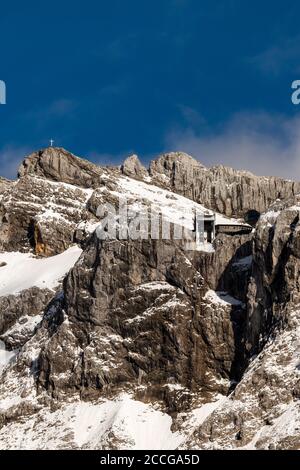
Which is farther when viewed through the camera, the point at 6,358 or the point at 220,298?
the point at 6,358

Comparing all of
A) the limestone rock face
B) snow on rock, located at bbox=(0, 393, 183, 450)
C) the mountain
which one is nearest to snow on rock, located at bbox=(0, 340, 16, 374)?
the mountain

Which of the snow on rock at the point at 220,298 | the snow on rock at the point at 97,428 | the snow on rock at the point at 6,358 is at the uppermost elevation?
the snow on rock at the point at 220,298

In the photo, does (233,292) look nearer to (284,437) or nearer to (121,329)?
(121,329)

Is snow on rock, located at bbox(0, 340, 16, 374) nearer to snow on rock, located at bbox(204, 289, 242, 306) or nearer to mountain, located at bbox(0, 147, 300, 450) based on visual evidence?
mountain, located at bbox(0, 147, 300, 450)

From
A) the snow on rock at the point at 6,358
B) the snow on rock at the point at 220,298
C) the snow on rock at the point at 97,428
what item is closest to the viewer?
the snow on rock at the point at 97,428

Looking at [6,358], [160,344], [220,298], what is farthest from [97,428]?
[6,358]

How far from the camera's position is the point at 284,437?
150 m

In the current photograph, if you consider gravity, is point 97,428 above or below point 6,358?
below

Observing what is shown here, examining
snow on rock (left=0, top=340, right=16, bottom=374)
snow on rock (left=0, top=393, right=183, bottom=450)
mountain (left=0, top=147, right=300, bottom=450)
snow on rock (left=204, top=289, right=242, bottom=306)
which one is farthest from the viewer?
snow on rock (left=0, top=340, right=16, bottom=374)

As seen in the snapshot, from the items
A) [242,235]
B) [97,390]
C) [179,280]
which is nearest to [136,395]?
[97,390]

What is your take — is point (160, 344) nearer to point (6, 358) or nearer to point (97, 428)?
point (97, 428)

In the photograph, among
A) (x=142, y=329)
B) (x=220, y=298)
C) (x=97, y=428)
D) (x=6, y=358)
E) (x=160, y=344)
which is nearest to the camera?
(x=97, y=428)

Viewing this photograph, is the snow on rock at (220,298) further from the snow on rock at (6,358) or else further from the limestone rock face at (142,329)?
the snow on rock at (6,358)

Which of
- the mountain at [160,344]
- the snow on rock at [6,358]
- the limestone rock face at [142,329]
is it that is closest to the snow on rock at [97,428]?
the mountain at [160,344]
